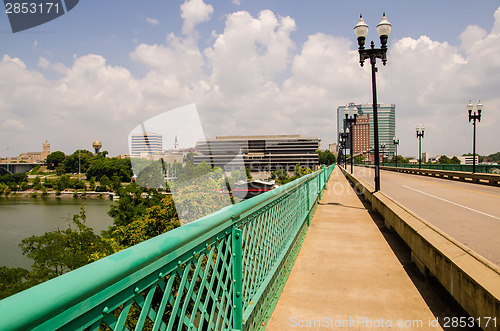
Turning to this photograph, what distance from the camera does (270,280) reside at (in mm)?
3584

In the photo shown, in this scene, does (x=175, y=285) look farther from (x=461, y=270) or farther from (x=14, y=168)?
(x=14, y=168)

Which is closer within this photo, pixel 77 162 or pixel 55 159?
pixel 77 162

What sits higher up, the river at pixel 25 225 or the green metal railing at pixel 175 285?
the green metal railing at pixel 175 285

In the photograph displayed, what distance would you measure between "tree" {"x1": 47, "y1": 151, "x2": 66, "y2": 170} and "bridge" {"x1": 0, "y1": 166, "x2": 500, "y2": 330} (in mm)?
212839

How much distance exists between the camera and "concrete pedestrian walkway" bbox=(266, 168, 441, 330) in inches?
129

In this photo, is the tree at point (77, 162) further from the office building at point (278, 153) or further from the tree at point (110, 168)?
the office building at point (278, 153)

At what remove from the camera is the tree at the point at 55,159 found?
185 meters

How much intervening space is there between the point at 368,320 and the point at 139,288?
290 cm

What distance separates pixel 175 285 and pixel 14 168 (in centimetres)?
23321

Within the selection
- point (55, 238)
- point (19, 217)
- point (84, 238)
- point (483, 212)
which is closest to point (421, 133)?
point (483, 212)

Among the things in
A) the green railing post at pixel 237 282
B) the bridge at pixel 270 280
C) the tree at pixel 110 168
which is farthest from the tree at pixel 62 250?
the tree at pixel 110 168

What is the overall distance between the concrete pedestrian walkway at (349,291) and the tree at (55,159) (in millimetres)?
212912

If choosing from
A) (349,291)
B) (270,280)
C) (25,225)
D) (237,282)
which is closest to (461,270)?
(349,291)

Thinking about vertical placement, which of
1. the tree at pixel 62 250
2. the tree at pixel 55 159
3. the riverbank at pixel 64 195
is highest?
the tree at pixel 55 159
